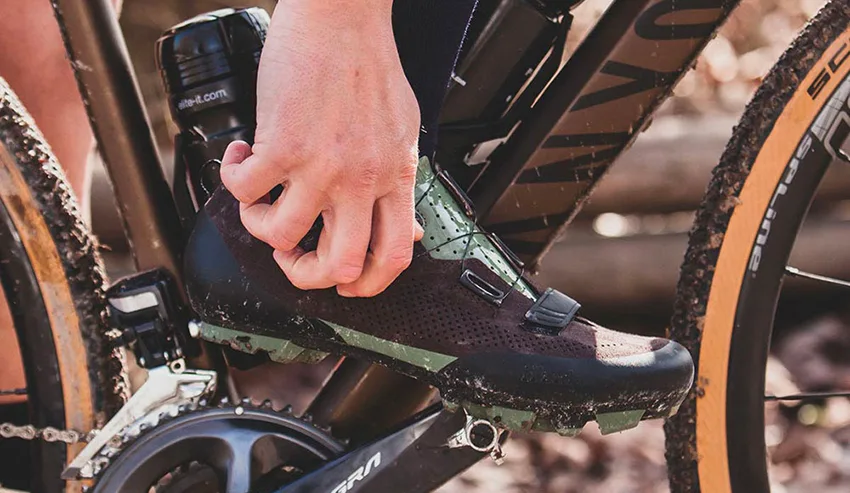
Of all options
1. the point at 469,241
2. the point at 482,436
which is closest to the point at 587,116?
the point at 469,241

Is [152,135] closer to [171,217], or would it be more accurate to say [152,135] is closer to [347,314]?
[171,217]

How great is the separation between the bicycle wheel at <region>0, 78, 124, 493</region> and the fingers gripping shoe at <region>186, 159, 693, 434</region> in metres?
0.21

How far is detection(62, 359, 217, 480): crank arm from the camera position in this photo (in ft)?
3.50

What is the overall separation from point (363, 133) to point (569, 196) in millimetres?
421

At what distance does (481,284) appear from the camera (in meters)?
0.96

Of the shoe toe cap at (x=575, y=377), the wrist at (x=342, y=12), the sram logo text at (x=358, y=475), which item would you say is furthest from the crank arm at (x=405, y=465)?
the wrist at (x=342, y=12)

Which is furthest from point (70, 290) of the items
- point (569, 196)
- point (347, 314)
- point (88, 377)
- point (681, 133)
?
point (681, 133)

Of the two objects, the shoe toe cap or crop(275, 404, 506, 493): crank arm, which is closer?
the shoe toe cap

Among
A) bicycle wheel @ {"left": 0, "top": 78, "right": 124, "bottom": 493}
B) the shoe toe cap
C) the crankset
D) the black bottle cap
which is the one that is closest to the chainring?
the crankset

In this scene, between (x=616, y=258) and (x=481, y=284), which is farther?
(x=616, y=258)

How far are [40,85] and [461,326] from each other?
78cm

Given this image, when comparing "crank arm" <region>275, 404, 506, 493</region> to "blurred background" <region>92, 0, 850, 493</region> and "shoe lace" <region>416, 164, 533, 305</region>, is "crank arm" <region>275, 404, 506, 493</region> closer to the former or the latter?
"shoe lace" <region>416, 164, 533, 305</region>

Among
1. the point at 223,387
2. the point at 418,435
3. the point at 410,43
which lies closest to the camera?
the point at 410,43

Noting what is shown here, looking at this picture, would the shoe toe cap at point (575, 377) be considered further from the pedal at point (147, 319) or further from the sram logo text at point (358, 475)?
the pedal at point (147, 319)
